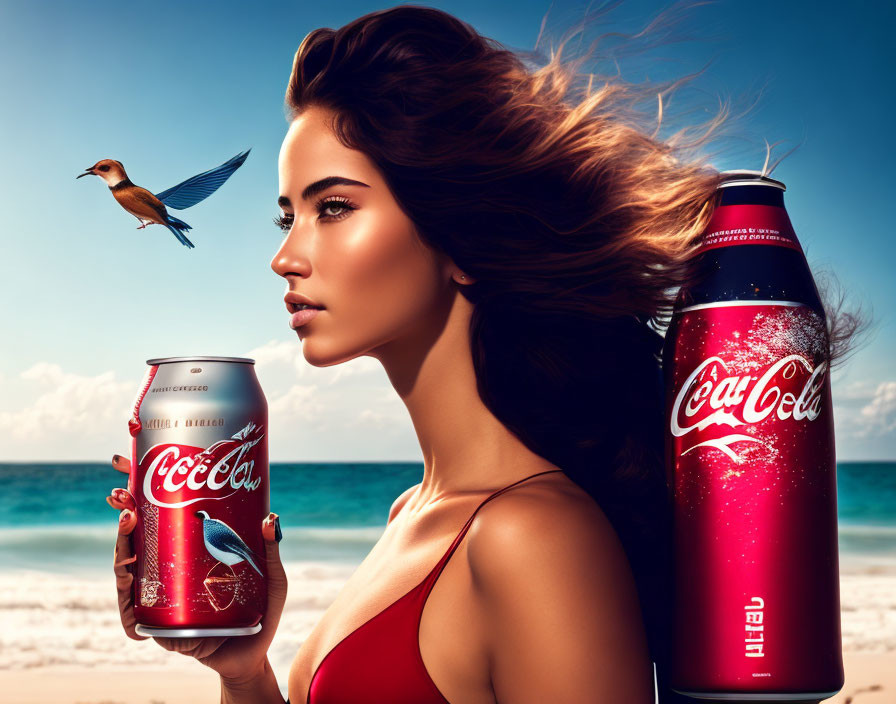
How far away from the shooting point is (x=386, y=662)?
115cm

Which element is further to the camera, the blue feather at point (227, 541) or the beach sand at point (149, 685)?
the beach sand at point (149, 685)

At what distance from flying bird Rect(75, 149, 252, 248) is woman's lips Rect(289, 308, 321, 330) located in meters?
0.50

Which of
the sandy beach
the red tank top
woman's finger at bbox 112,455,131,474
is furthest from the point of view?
the sandy beach

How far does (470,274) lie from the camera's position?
1.33m

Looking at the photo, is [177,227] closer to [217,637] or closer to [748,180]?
[217,637]

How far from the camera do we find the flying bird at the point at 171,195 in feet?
5.68

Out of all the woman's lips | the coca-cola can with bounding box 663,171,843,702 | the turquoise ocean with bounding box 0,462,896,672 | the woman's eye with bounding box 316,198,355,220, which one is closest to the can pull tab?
the woman's lips

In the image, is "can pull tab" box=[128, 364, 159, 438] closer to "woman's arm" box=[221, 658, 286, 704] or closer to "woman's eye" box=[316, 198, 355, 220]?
"woman's eye" box=[316, 198, 355, 220]

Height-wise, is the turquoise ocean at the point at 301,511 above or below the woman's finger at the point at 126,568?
below

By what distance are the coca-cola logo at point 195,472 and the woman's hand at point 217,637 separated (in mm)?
72

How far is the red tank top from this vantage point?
113 centimetres

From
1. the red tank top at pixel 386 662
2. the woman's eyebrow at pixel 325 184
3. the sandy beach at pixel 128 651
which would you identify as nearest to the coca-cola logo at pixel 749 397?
the red tank top at pixel 386 662

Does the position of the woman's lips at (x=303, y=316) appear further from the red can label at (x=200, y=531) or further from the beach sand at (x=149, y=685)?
the beach sand at (x=149, y=685)

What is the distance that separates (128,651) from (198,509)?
18.7 feet
